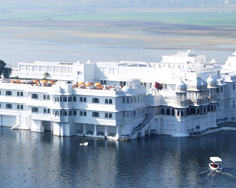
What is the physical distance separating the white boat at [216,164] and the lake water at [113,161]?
41 centimetres

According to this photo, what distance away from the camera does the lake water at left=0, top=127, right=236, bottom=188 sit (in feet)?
236

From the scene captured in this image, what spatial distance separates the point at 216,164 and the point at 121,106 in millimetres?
13387

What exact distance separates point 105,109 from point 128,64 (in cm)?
1963

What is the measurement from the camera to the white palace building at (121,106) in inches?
3376

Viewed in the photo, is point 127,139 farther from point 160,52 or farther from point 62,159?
point 160,52

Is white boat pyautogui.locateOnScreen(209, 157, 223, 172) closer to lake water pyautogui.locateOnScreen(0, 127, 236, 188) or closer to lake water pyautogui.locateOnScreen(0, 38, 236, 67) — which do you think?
lake water pyautogui.locateOnScreen(0, 127, 236, 188)

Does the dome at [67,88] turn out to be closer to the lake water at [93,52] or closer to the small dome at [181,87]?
the small dome at [181,87]

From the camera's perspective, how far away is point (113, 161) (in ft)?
255

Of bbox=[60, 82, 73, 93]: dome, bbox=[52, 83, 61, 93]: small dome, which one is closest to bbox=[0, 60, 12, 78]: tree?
bbox=[52, 83, 61, 93]: small dome

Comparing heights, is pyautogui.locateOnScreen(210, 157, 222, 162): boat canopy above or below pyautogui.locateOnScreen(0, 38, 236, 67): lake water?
below

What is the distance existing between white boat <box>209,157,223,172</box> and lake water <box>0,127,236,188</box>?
0.41 metres

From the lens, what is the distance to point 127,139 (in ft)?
280

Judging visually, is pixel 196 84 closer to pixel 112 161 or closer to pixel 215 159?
pixel 215 159

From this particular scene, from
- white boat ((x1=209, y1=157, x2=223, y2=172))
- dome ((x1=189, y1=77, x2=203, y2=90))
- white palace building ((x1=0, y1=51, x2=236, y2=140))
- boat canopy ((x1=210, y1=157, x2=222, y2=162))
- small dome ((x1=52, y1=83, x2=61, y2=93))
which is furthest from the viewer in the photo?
dome ((x1=189, y1=77, x2=203, y2=90))
